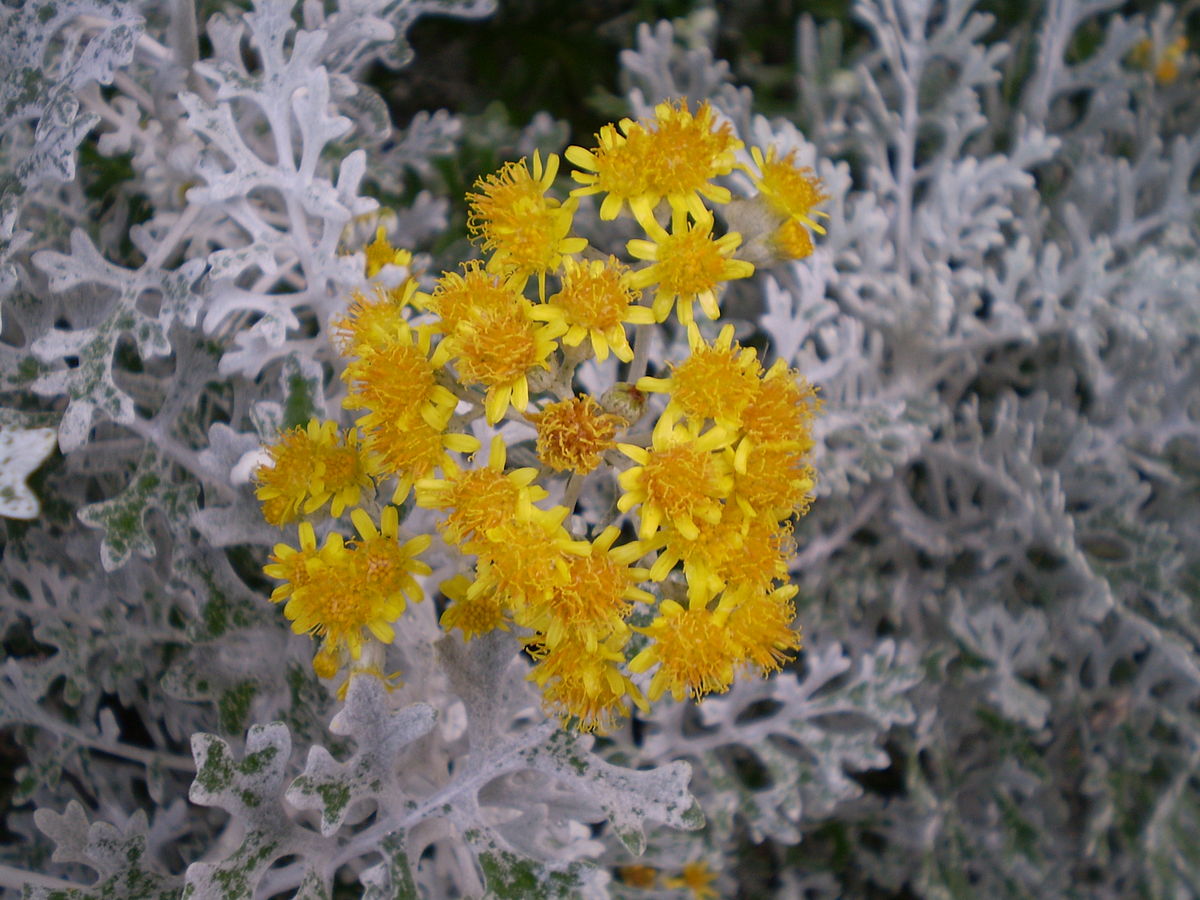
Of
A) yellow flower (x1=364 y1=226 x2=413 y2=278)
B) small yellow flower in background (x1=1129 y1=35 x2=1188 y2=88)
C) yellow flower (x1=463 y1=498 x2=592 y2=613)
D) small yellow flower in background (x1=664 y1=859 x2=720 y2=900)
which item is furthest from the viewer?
small yellow flower in background (x1=1129 y1=35 x2=1188 y2=88)

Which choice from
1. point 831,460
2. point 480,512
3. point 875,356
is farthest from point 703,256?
point 875,356

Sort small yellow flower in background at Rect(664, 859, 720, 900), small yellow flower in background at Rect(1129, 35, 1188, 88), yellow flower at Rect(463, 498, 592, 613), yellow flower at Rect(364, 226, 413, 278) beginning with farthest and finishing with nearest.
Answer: small yellow flower in background at Rect(1129, 35, 1188, 88), small yellow flower in background at Rect(664, 859, 720, 900), yellow flower at Rect(364, 226, 413, 278), yellow flower at Rect(463, 498, 592, 613)

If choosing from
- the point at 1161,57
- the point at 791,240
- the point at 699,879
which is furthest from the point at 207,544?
the point at 1161,57

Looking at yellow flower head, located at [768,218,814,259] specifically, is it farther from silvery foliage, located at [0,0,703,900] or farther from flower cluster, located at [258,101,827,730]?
silvery foliage, located at [0,0,703,900]

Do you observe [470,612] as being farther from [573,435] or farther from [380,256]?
[380,256]

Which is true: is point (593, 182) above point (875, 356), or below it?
above

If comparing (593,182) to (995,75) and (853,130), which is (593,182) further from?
(995,75)

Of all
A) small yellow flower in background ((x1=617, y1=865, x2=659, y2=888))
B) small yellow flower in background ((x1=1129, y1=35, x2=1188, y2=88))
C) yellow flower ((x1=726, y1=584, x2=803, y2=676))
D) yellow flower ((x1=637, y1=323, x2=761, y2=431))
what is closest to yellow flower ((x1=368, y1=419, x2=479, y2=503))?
yellow flower ((x1=637, y1=323, x2=761, y2=431))

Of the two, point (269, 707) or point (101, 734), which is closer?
point (269, 707)
